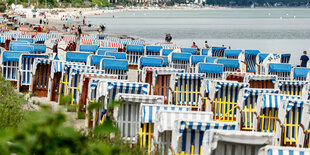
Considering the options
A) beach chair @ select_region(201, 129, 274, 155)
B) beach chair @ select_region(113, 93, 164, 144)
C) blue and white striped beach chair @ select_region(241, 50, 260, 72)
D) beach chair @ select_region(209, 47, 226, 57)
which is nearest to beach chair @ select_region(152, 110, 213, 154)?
beach chair @ select_region(113, 93, 164, 144)

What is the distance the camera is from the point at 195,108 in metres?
13.8

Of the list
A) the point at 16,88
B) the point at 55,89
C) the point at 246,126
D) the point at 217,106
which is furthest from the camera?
the point at 16,88

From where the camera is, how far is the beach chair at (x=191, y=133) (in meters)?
7.39

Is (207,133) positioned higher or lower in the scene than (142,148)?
higher

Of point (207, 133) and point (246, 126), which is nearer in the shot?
point (207, 133)

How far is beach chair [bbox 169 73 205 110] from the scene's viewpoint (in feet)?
45.0

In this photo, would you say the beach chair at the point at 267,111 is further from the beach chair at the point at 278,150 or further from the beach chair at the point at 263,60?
the beach chair at the point at 263,60

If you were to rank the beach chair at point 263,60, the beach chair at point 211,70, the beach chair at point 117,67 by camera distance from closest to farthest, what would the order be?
the beach chair at point 117,67, the beach chair at point 211,70, the beach chair at point 263,60

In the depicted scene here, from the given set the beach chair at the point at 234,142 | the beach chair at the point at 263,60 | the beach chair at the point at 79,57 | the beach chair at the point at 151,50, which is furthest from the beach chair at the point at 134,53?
the beach chair at the point at 234,142

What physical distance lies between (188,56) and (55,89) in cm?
768

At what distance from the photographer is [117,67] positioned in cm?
1611

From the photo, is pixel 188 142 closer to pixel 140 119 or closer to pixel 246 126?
pixel 140 119

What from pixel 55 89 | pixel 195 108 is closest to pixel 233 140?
pixel 195 108

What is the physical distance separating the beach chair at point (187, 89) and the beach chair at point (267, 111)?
2929 mm
